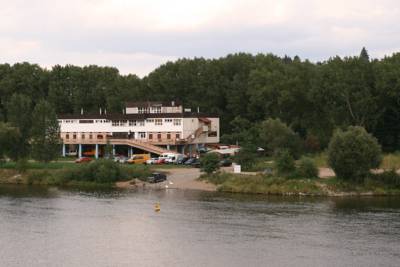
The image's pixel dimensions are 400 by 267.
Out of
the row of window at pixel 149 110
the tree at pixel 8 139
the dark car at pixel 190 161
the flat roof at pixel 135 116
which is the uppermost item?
the row of window at pixel 149 110

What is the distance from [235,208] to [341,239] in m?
14.2

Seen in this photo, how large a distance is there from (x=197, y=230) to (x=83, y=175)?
1216 inches

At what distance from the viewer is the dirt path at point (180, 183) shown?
75.9 metres

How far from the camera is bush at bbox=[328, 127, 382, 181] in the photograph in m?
69.9

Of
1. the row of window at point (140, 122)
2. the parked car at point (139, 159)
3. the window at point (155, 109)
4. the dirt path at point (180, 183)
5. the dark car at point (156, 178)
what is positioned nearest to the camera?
the dirt path at point (180, 183)

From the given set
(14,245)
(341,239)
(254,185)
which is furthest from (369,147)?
(14,245)

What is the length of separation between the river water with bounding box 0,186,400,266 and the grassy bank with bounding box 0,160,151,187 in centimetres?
859

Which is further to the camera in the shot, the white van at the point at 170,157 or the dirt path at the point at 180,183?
the white van at the point at 170,157

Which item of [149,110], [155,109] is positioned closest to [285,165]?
[155,109]

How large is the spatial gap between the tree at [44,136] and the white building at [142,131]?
10.7 metres

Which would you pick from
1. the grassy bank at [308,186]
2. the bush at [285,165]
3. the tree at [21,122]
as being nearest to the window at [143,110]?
the tree at [21,122]

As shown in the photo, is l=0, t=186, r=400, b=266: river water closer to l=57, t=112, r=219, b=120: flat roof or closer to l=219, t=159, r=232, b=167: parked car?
l=219, t=159, r=232, b=167: parked car

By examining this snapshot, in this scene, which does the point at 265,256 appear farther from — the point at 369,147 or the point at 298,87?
the point at 298,87

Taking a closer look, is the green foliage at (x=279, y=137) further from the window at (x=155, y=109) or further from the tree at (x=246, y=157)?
the window at (x=155, y=109)
